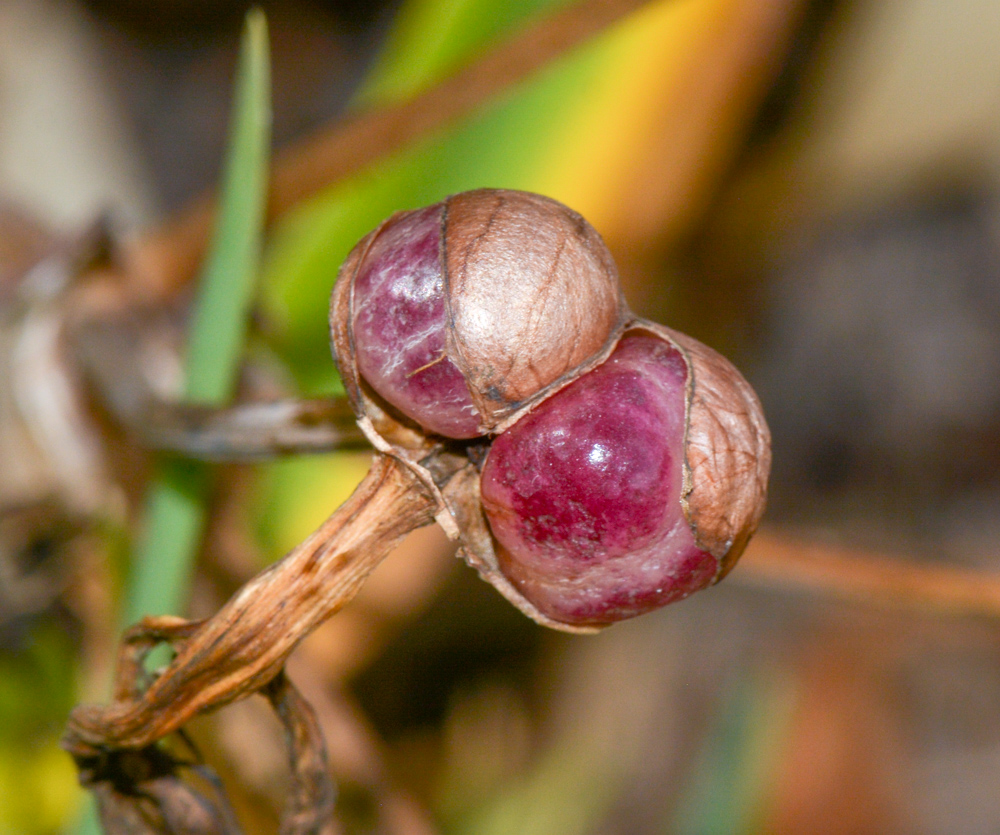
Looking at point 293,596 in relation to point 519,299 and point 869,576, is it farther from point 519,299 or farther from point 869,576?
point 869,576

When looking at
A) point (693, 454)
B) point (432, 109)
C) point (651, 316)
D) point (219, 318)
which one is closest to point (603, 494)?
point (693, 454)

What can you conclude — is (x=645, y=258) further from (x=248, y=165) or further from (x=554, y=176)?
(x=248, y=165)

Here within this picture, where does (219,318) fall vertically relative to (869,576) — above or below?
above

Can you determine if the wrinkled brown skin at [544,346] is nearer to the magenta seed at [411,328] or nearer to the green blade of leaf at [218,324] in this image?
the magenta seed at [411,328]

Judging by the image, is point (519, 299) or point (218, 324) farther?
point (218, 324)

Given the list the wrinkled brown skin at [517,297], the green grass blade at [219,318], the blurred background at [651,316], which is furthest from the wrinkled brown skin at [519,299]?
the blurred background at [651,316]

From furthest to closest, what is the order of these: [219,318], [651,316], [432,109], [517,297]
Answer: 1. [651,316]
2. [432,109]
3. [219,318]
4. [517,297]

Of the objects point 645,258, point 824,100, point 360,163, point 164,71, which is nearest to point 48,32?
point 164,71
